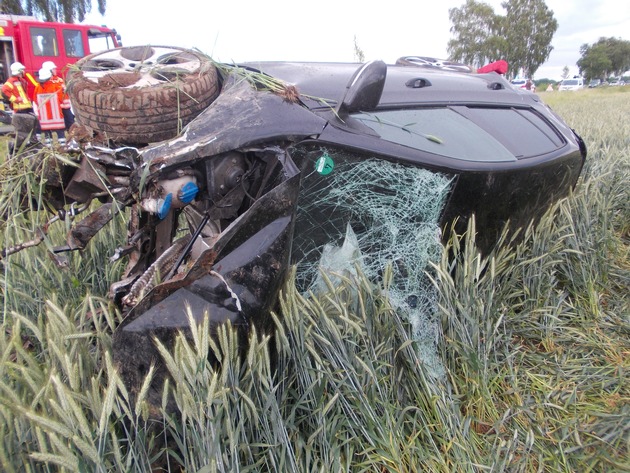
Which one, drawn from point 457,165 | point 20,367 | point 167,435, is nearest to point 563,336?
point 457,165

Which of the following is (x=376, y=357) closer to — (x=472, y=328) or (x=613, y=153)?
(x=472, y=328)

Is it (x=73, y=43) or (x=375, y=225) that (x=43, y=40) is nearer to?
(x=73, y=43)

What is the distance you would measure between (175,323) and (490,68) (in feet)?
11.7

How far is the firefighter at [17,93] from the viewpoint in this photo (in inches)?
452

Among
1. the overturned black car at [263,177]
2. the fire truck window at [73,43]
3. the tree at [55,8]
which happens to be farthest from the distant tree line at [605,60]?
the overturned black car at [263,177]

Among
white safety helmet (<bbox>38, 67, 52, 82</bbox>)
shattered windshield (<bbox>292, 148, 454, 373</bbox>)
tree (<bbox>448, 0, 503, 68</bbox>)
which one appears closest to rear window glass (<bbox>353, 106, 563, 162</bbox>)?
shattered windshield (<bbox>292, 148, 454, 373</bbox>)

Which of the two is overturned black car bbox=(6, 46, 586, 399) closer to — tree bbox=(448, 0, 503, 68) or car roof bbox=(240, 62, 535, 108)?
car roof bbox=(240, 62, 535, 108)

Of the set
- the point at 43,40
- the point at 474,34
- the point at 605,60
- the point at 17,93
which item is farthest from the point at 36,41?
the point at 605,60

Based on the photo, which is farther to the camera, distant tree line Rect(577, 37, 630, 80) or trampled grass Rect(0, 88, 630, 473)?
distant tree line Rect(577, 37, 630, 80)

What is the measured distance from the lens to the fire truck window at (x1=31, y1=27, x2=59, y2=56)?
14.6 metres

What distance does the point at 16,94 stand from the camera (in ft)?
38.3

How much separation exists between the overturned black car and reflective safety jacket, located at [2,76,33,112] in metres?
11.2

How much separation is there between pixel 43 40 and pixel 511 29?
2270 inches

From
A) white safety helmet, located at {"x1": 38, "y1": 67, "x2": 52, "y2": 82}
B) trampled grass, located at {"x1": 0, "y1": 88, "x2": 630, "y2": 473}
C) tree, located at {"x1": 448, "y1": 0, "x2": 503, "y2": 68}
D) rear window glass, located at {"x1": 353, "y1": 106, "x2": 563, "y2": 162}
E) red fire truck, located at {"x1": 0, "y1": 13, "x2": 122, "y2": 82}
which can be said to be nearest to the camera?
trampled grass, located at {"x1": 0, "y1": 88, "x2": 630, "y2": 473}
